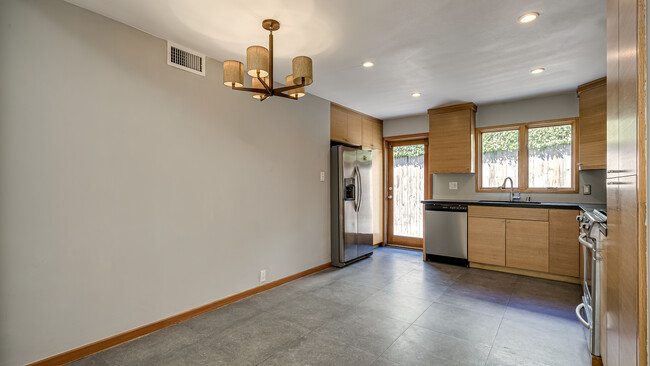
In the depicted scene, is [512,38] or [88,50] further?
[512,38]

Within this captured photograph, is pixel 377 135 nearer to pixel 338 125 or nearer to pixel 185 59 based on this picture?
pixel 338 125

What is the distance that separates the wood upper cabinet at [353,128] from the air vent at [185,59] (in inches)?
87.0

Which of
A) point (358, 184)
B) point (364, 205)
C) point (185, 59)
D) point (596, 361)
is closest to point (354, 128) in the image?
point (358, 184)

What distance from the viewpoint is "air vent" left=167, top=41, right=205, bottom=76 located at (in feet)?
8.74

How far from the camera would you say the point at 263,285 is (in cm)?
349

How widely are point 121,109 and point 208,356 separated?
2.03 metres

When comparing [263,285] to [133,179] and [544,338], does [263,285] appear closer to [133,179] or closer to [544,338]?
[133,179]

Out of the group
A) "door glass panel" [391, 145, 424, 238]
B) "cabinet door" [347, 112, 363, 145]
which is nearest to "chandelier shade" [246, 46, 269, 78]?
"cabinet door" [347, 112, 363, 145]

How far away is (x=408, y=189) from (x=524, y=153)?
2007 mm

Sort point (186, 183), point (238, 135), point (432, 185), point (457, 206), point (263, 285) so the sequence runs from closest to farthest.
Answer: point (186, 183)
point (238, 135)
point (263, 285)
point (457, 206)
point (432, 185)

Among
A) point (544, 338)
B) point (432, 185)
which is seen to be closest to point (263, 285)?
point (544, 338)

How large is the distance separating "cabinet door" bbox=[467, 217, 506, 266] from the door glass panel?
4.22ft

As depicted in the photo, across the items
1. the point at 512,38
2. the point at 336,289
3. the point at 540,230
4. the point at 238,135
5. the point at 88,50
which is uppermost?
the point at 512,38

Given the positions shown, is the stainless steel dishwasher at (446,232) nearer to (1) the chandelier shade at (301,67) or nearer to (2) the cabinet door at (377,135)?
(2) the cabinet door at (377,135)
